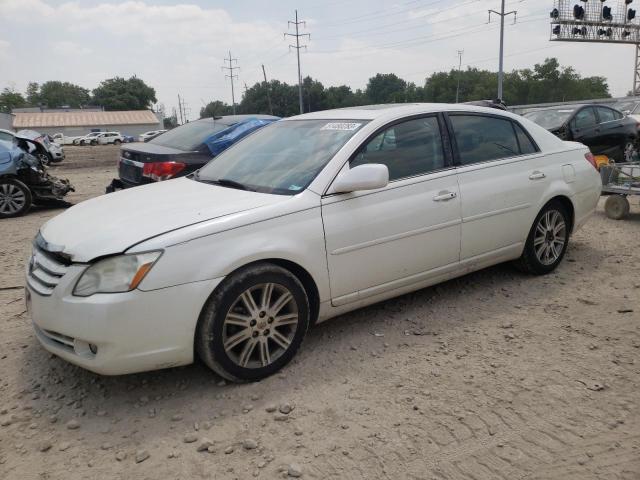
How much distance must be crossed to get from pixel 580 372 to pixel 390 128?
2.04m

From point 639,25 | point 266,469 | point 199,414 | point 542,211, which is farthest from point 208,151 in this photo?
point 639,25

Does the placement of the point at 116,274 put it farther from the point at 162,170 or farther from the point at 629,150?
the point at 629,150

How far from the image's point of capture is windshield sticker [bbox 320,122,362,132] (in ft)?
12.5

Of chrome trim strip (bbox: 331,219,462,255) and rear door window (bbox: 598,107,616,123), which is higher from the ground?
rear door window (bbox: 598,107,616,123)

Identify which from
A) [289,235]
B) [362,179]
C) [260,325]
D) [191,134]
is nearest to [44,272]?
[260,325]

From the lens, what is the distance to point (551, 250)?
4898 mm

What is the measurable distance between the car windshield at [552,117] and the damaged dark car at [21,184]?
9.49 m

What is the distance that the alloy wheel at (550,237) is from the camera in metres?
4.75

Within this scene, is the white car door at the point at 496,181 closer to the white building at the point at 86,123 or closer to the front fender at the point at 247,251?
the front fender at the point at 247,251

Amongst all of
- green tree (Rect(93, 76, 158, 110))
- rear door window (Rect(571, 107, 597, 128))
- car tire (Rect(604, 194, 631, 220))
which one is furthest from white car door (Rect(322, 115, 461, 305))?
green tree (Rect(93, 76, 158, 110))

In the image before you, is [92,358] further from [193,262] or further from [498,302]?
[498,302]

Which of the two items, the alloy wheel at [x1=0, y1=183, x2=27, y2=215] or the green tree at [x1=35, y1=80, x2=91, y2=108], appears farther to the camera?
the green tree at [x1=35, y1=80, x2=91, y2=108]

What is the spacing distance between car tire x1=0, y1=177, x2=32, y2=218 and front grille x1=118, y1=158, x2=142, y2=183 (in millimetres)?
2881

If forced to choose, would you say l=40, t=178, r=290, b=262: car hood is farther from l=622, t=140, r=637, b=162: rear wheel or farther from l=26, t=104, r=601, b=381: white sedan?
l=622, t=140, r=637, b=162: rear wheel
